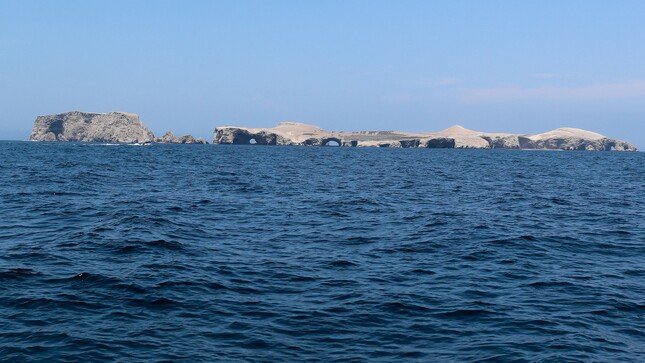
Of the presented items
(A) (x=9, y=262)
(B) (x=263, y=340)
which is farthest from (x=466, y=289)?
(A) (x=9, y=262)

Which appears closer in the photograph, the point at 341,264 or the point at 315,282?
the point at 315,282

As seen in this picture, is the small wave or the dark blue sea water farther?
the small wave

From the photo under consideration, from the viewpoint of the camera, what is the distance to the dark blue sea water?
11.6 m

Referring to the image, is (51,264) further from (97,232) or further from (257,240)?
(257,240)

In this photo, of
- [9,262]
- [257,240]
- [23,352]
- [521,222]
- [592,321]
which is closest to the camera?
[23,352]

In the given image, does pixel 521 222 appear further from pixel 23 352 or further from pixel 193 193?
pixel 23 352

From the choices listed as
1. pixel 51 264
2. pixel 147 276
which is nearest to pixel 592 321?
pixel 147 276

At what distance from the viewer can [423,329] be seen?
498 inches

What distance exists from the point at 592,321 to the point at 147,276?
1073cm

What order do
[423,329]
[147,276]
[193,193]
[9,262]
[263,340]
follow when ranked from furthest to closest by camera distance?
[193,193]
[9,262]
[147,276]
[423,329]
[263,340]

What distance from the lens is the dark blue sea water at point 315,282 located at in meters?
11.6

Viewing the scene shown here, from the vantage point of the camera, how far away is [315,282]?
16.3 m

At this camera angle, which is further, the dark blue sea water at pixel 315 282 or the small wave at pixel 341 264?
the small wave at pixel 341 264

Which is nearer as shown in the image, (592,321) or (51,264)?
(592,321)
